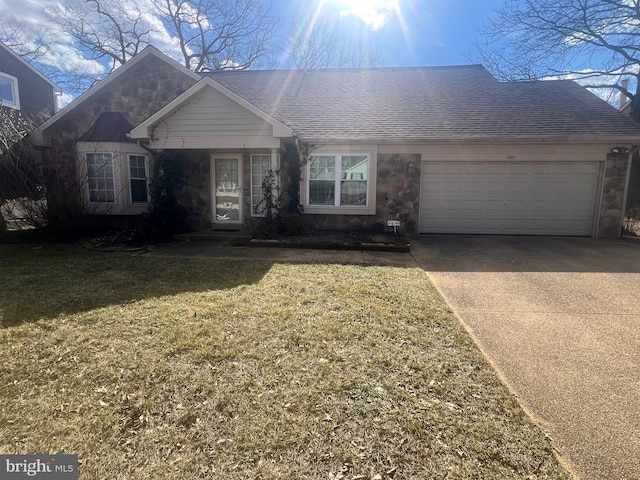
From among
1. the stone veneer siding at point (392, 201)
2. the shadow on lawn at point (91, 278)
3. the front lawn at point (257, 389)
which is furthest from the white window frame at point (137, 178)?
the front lawn at point (257, 389)

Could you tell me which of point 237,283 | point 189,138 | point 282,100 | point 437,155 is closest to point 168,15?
point 282,100

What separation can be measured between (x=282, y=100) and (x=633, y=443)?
485 inches

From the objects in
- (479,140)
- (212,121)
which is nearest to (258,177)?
(212,121)

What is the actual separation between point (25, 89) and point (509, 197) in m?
24.4

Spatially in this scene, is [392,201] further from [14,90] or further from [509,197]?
[14,90]

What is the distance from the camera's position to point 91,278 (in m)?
5.61

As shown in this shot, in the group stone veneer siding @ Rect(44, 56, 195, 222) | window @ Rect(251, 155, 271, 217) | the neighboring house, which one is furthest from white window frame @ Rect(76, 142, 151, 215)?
the neighboring house

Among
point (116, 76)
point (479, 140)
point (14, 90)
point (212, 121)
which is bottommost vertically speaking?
point (479, 140)

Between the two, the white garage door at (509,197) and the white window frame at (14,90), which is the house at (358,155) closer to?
the white garage door at (509,197)

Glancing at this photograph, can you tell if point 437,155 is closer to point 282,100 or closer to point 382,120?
point 382,120

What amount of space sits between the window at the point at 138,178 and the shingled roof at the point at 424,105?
3.81 meters

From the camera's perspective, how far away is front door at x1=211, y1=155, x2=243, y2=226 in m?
10.8

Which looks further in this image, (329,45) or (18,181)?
(329,45)

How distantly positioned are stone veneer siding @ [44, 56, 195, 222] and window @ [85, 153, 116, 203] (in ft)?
3.06
